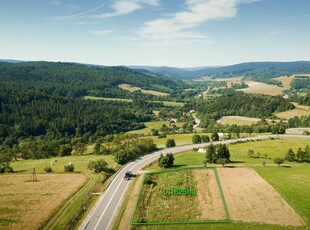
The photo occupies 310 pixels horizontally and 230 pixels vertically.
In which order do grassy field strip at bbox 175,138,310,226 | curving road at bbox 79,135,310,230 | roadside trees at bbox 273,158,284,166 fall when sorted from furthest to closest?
roadside trees at bbox 273,158,284,166, grassy field strip at bbox 175,138,310,226, curving road at bbox 79,135,310,230

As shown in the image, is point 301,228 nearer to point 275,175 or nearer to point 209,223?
point 209,223

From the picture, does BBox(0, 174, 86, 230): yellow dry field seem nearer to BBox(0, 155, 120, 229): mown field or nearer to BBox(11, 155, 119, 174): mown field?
BBox(0, 155, 120, 229): mown field

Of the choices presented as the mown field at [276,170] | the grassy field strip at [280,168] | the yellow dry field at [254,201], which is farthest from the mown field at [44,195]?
the yellow dry field at [254,201]

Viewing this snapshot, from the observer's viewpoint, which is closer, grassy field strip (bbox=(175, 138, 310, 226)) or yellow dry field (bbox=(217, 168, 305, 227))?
yellow dry field (bbox=(217, 168, 305, 227))

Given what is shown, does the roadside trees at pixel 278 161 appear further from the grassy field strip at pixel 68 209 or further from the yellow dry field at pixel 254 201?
the grassy field strip at pixel 68 209

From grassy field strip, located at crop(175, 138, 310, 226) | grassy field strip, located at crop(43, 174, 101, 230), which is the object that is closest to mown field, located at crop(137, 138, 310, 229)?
grassy field strip, located at crop(175, 138, 310, 226)
